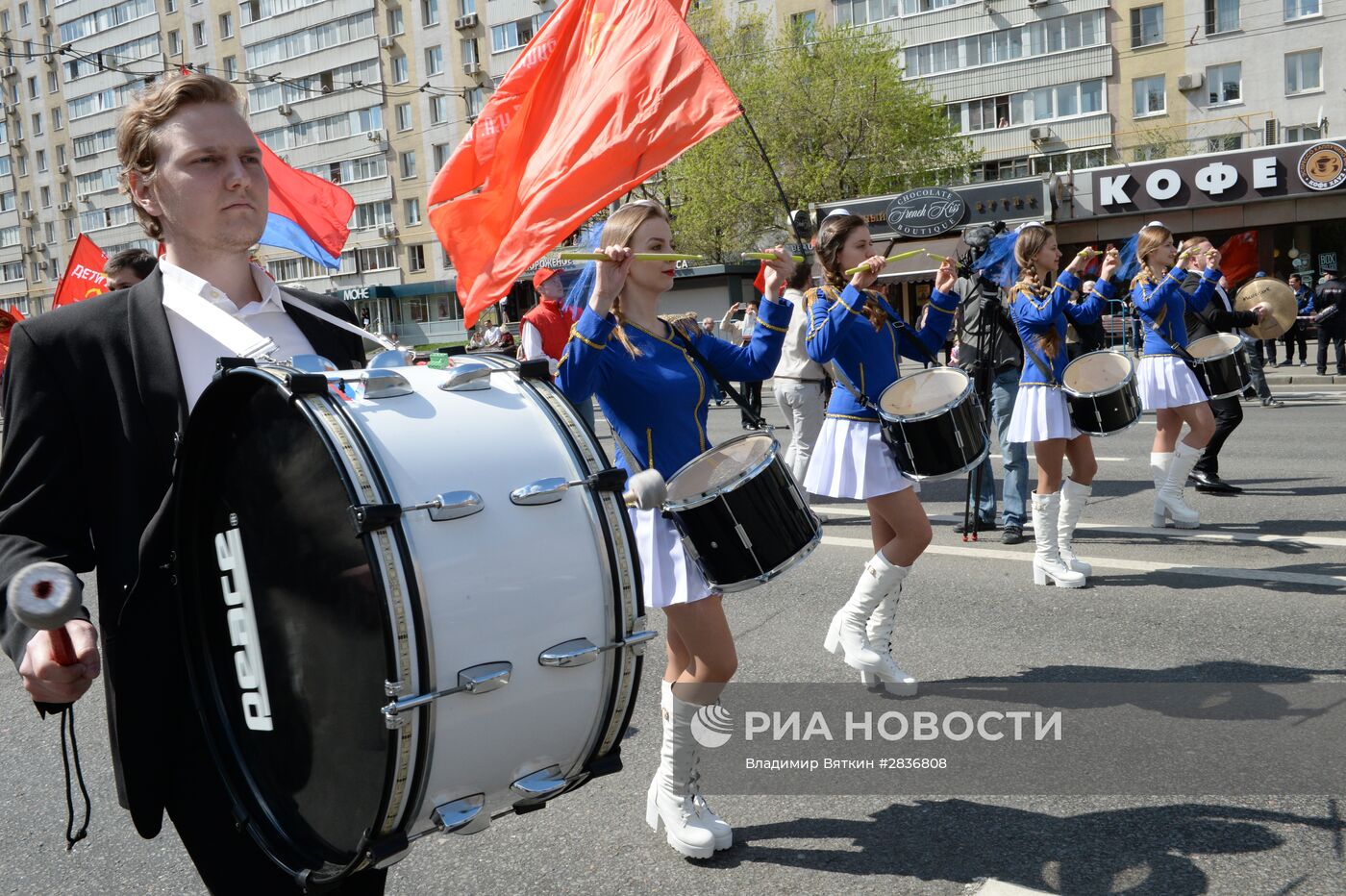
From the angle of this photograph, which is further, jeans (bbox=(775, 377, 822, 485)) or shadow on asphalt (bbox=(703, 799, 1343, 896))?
jeans (bbox=(775, 377, 822, 485))

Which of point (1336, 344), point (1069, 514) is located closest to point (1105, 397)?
point (1069, 514)

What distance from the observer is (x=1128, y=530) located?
7734 millimetres

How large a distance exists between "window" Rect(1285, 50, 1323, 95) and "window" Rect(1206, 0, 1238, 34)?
210 cm

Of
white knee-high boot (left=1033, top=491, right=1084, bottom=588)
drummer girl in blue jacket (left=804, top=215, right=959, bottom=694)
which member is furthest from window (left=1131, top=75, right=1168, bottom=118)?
drummer girl in blue jacket (left=804, top=215, right=959, bottom=694)

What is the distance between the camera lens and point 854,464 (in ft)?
16.2

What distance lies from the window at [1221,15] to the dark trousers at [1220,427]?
33546 mm

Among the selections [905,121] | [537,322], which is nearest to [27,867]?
[537,322]

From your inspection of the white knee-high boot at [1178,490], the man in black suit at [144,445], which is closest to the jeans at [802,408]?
the white knee-high boot at [1178,490]

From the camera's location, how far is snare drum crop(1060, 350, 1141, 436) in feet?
20.6

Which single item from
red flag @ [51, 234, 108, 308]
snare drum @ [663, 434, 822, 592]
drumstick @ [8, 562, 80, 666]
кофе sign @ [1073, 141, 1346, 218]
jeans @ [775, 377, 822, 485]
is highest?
кофе sign @ [1073, 141, 1346, 218]

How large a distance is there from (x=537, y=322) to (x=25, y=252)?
242ft

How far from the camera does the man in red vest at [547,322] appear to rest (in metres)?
7.80

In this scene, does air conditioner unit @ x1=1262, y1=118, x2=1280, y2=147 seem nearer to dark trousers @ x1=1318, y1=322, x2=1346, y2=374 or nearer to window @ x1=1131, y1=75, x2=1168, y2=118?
window @ x1=1131, y1=75, x2=1168, y2=118

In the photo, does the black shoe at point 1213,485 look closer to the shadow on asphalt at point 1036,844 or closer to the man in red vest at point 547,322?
the man in red vest at point 547,322
